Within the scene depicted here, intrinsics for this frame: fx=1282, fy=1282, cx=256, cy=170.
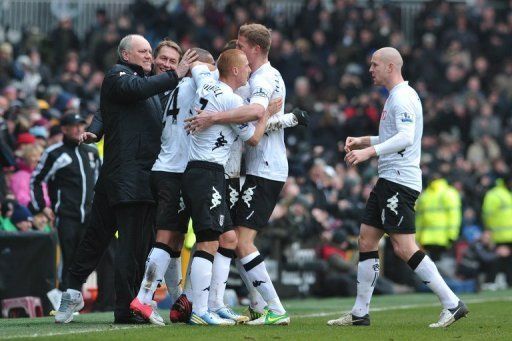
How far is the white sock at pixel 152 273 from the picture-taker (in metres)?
10.8

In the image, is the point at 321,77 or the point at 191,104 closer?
the point at 191,104

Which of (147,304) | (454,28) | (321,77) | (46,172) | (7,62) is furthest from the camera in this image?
(454,28)

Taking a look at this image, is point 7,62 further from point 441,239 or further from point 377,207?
point 377,207

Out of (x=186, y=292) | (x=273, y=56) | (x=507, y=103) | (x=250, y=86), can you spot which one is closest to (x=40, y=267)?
(x=186, y=292)

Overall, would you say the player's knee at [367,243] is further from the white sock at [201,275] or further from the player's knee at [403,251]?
the white sock at [201,275]

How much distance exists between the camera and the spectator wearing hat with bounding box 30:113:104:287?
14445mm

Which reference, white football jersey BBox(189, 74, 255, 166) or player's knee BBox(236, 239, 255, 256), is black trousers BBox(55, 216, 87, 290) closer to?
player's knee BBox(236, 239, 255, 256)

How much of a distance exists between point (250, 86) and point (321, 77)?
17.9m

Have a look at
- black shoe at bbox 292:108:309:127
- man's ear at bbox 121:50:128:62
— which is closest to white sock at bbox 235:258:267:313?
black shoe at bbox 292:108:309:127

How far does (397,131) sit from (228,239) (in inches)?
69.7

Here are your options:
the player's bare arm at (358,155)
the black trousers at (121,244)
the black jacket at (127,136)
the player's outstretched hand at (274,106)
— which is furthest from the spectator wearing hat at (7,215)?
the player's bare arm at (358,155)

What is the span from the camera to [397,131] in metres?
11.3

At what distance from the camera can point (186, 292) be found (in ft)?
37.7

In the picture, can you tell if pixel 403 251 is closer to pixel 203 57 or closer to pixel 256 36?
pixel 256 36
